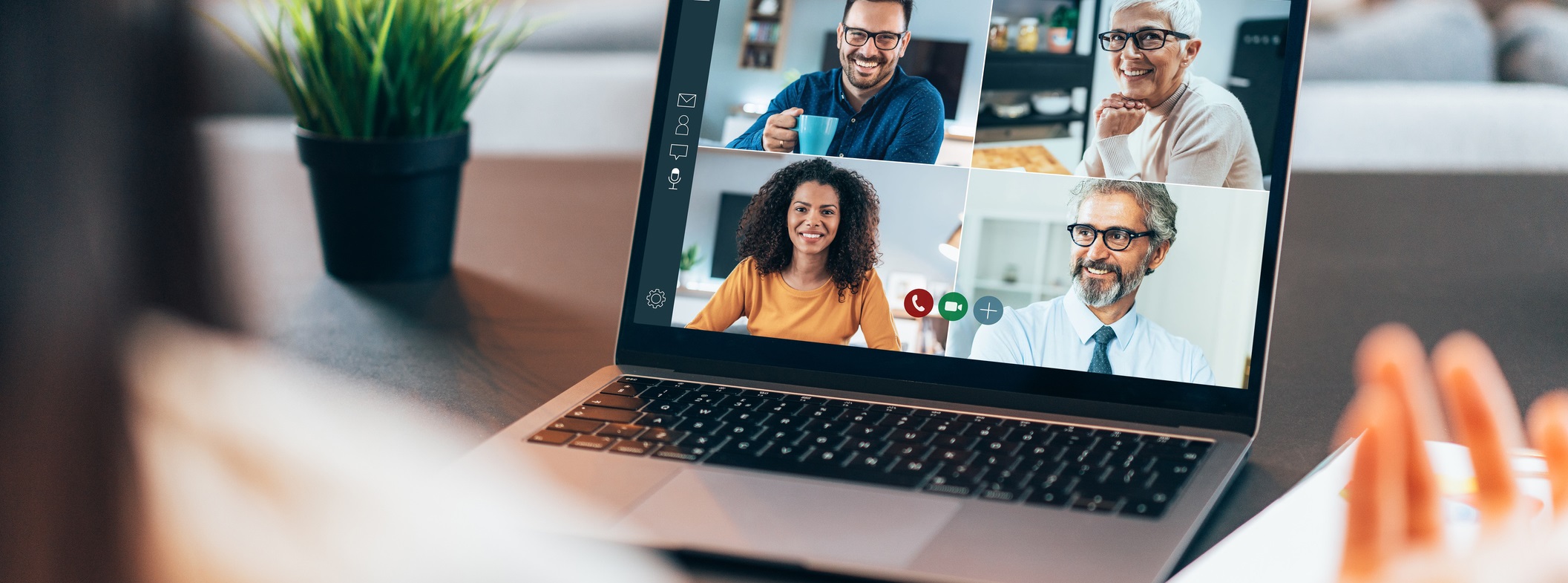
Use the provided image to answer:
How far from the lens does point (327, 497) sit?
52cm

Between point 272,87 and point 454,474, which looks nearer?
point 454,474

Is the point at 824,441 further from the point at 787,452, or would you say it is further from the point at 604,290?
the point at 604,290

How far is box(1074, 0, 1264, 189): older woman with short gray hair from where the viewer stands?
0.60m

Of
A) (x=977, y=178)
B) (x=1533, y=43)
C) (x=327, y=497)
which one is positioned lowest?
(x=327, y=497)

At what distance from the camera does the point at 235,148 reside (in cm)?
138

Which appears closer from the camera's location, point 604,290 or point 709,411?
point 709,411

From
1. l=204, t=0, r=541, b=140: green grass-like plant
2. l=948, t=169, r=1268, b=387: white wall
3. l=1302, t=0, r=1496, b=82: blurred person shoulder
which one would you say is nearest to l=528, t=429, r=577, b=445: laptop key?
l=948, t=169, r=1268, b=387: white wall

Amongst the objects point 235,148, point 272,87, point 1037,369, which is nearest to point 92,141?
point 235,148

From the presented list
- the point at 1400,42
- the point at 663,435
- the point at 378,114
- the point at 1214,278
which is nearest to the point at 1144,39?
the point at 1214,278

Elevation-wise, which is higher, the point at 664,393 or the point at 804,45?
the point at 804,45

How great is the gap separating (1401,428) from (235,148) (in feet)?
4.65

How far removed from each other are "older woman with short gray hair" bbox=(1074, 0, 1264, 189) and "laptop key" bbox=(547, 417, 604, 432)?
1.02ft

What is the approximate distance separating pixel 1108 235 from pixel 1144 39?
12 centimetres

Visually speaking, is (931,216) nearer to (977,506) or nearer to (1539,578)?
(977,506)
